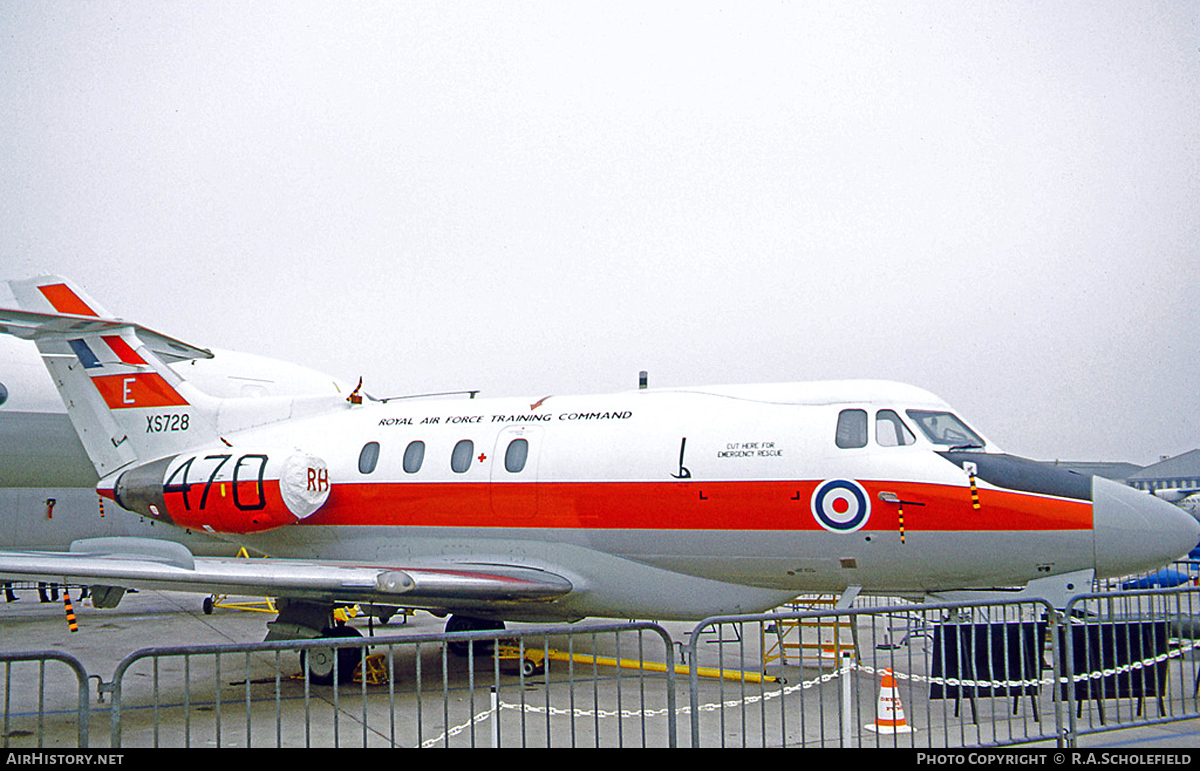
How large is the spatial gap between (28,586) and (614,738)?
67.9 ft

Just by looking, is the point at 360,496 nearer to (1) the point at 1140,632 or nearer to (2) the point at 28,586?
(1) the point at 1140,632

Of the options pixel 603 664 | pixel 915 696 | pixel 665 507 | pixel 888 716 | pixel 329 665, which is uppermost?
pixel 665 507

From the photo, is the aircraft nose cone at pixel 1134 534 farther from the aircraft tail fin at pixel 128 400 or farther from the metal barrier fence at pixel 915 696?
the aircraft tail fin at pixel 128 400

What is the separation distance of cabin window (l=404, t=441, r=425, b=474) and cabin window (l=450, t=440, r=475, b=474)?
444mm

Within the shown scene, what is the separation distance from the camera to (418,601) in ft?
34.9

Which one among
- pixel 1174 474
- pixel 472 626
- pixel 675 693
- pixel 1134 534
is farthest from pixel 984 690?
pixel 1174 474

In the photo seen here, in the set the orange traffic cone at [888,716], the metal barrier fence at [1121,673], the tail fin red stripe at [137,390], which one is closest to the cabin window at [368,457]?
the tail fin red stripe at [137,390]

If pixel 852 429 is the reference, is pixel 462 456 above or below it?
below

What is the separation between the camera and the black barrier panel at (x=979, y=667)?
7.32m

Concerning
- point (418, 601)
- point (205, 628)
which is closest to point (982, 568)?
point (418, 601)

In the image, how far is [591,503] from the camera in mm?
10703

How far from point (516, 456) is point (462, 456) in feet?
2.37

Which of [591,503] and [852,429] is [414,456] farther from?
[852,429]

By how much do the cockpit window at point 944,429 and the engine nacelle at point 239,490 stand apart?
22.4 ft
